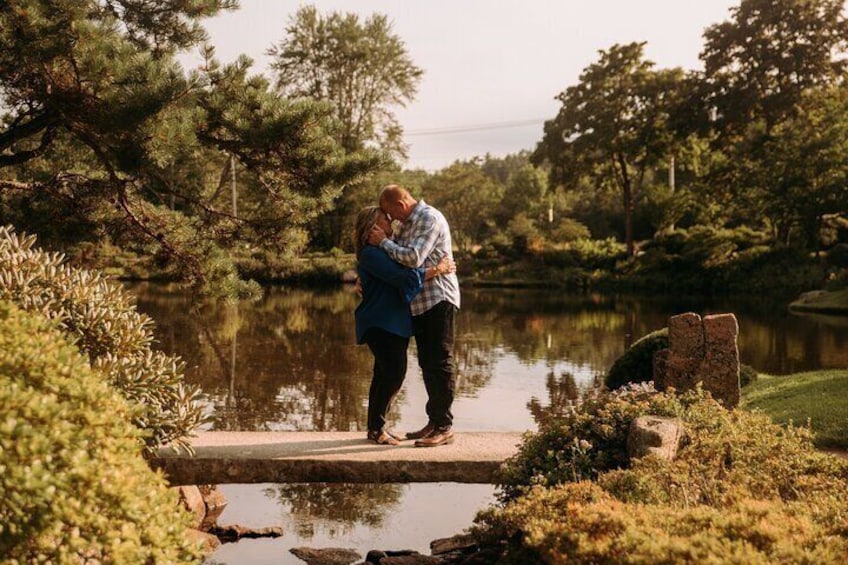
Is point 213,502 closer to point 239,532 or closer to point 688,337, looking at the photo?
point 239,532

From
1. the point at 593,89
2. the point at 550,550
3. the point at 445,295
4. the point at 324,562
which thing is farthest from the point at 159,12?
the point at 593,89

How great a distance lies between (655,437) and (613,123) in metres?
36.3

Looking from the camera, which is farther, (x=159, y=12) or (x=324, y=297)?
(x=324, y=297)

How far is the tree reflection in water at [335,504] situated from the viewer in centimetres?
677

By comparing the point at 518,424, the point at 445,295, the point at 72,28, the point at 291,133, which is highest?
the point at 72,28

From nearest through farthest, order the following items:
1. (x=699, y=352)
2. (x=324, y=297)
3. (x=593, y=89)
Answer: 1. (x=699, y=352)
2. (x=324, y=297)
3. (x=593, y=89)

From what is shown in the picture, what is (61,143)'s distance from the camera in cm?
A: 1021

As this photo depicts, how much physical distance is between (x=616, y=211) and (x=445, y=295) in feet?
140

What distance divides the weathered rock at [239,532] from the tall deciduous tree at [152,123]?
10.1 ft

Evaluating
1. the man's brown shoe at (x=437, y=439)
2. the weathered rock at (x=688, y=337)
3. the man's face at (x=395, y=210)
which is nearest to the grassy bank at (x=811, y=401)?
the weathered rock at (x=688, y=337)

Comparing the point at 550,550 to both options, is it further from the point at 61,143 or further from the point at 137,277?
the point at 137,277

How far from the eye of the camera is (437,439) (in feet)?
19.8

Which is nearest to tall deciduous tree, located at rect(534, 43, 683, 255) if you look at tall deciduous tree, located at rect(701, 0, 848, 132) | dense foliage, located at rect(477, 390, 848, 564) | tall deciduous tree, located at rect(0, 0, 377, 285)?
tall deciduous tree, located at rect(701, 0, 848, 132)

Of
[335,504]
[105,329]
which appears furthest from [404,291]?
[335,504]
